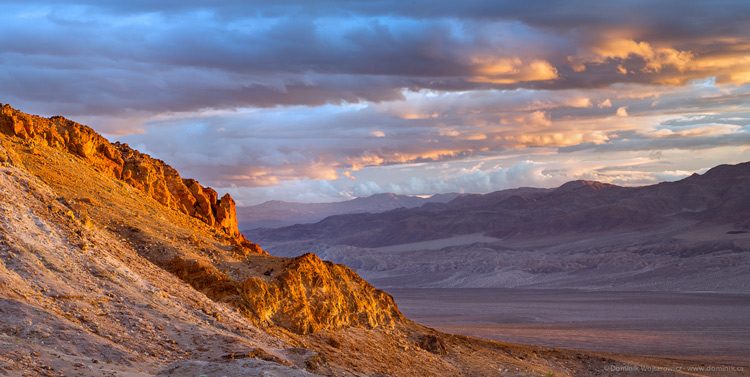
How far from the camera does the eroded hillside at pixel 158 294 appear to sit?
1212cm

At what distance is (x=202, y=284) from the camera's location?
61.5 feet

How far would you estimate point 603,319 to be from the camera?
64.6 metres

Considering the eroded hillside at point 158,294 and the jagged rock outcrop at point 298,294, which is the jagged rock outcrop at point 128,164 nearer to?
the eroded hillside at point 158,294

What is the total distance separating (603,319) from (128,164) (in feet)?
169

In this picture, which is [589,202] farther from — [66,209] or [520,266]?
[66,209]

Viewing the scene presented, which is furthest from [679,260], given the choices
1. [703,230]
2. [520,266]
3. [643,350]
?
[643,350]

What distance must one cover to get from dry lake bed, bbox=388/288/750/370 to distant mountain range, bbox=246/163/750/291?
41.8 feet

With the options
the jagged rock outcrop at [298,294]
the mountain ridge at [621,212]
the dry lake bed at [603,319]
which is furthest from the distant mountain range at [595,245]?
the jagged rock outcrop at [298,294]

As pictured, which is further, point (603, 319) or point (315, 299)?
point (603, 319)

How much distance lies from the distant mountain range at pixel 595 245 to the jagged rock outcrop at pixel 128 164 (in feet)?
256

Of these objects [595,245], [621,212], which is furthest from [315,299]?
[621,212]

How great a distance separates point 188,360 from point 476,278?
105634mm

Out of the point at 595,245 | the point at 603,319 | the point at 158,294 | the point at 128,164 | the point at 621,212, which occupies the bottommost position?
the point at 603,319

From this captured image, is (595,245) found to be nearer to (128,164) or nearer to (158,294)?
(128,164)
